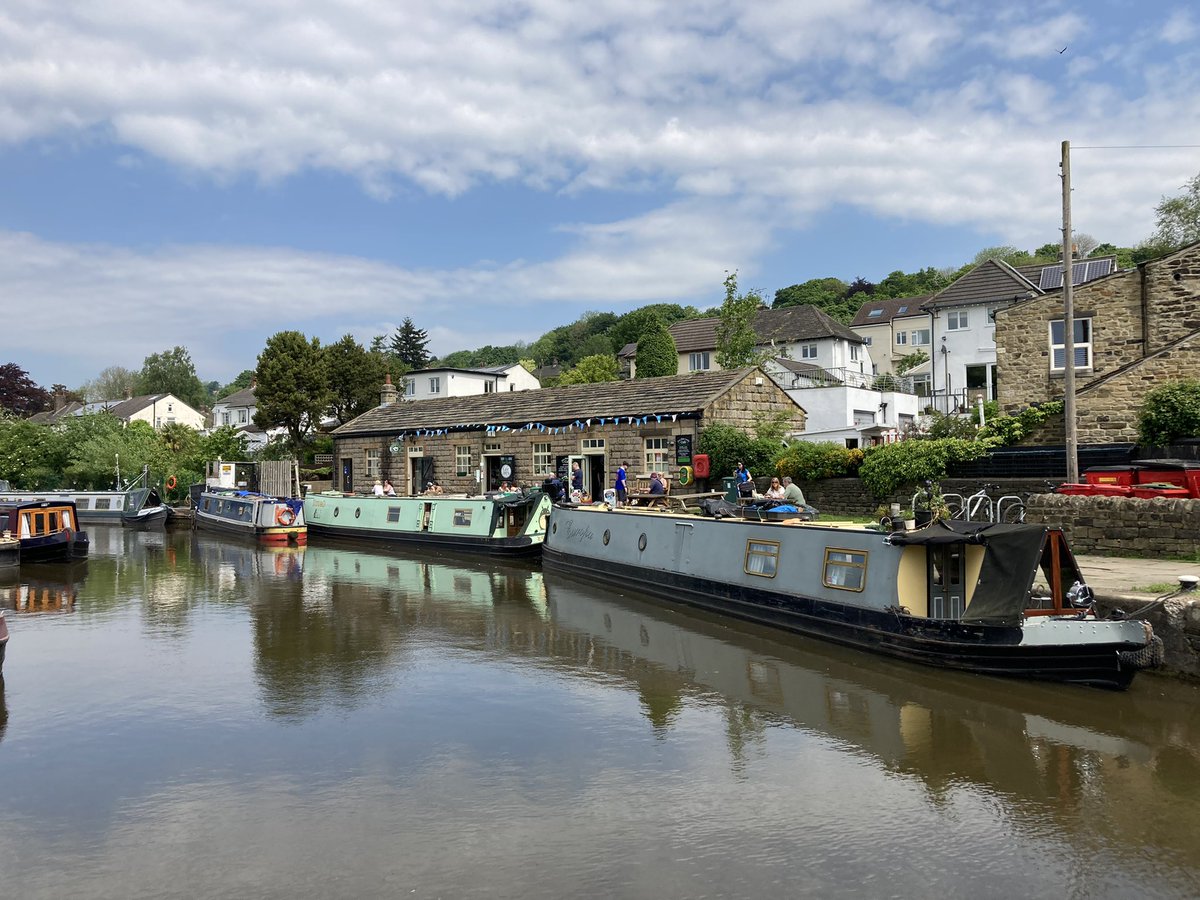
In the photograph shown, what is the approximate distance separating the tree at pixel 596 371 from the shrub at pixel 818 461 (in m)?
31.9

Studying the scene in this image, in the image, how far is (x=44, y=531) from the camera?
23938mm

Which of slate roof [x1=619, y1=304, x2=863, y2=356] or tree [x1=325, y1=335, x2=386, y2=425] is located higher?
slate roof [x1=619, y1=304, x2=863, y2=356]

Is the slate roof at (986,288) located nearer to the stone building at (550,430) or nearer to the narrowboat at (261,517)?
the stone building at (550,430)

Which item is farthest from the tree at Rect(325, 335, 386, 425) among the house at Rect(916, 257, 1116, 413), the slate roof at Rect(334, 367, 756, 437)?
the house at Rect(916, 257, 1116, 413)

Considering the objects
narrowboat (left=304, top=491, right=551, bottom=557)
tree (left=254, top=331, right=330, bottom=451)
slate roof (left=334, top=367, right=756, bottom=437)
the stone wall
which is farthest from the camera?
tree (left=254, top=331, right=330, bottom=451)

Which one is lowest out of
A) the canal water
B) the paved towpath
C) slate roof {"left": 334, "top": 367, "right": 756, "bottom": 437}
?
the canal water

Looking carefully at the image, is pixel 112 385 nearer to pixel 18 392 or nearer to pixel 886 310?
pixel 18 392

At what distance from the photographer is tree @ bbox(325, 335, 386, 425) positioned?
4534 cm

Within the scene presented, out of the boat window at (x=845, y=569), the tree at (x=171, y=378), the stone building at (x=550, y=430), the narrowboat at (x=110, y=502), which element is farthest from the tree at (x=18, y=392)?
the boat window at (x=845, y=569)

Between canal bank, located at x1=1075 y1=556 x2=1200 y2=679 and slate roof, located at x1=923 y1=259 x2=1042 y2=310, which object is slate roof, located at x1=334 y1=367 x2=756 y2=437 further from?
canal bank, located at x1=1075 y1=556 x2=1200 y2=679

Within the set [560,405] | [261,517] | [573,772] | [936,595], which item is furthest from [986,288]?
[573,772]

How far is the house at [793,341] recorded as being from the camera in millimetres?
48531

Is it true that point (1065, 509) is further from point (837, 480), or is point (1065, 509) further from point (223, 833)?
point (223, 833)

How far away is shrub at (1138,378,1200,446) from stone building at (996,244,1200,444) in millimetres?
977
